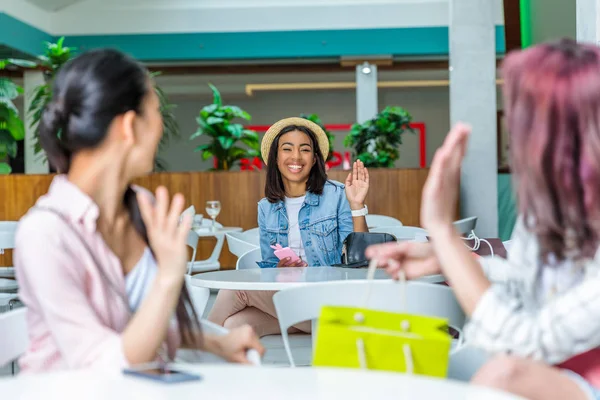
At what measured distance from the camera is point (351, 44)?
1202cm

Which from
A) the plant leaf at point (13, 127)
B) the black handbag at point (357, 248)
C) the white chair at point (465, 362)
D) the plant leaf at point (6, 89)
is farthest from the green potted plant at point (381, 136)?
the white chair at point (465, 362)

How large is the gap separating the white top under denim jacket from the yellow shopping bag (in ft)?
0.21

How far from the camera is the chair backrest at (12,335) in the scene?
5.67 ft

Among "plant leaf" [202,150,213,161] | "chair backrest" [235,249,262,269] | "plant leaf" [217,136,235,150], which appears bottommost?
"chair backrest" [235,249,262,269]

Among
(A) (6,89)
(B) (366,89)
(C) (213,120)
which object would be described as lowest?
(C) (213,120)

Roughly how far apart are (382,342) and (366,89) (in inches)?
463

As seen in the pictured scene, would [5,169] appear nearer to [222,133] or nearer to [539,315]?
[222,133]

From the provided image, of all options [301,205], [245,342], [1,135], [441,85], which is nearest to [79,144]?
[245,342]

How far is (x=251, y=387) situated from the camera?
1170mm

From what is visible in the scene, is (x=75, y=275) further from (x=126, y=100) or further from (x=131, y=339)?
(x=126, y=100)

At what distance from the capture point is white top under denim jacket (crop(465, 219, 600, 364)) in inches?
49.4

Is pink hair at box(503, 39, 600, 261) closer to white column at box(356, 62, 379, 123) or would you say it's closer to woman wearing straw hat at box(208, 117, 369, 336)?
woman wearing straw hat at box(208, 117, 369, 336)

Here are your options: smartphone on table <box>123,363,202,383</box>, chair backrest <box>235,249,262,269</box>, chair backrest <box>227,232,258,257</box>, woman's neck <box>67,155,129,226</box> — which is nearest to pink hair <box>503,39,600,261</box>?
smartphone on table <box>123,363,202,383</box>

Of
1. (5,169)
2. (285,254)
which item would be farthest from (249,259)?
(5,169)
